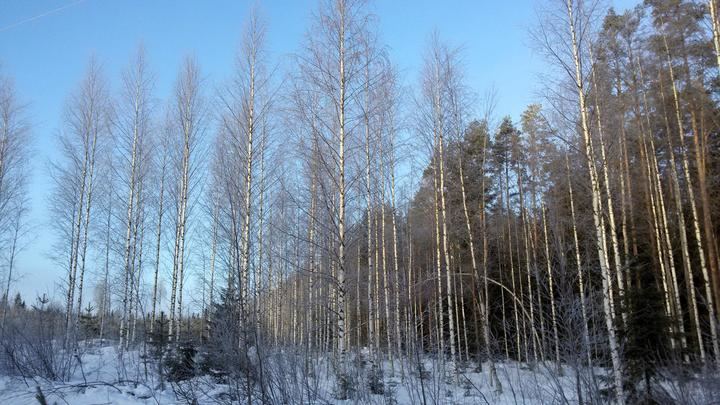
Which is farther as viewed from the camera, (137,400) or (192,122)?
(192,122)

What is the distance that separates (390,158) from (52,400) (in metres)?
10.5

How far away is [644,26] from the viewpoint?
13742mm

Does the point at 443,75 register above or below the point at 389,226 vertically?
above

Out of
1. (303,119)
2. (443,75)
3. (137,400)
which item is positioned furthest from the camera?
(443,75)

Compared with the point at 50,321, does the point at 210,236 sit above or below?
above

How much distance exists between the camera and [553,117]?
945 centimetres

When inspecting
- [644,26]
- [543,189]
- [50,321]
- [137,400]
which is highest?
[644,26]

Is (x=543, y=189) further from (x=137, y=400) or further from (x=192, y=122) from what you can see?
(x=137, y=400)

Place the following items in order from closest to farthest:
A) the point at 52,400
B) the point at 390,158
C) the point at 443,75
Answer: the point at 52,400 → the point at 443,75 → the point at 390,158

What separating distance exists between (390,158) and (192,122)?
21.9 ft

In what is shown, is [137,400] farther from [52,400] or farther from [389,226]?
[389,226]

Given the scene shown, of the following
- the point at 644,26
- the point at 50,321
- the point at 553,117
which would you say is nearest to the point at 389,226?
A: the point at 553,117

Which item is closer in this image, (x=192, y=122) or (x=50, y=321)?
(x=50, y=321)

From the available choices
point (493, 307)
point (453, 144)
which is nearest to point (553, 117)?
point (453, 144)
